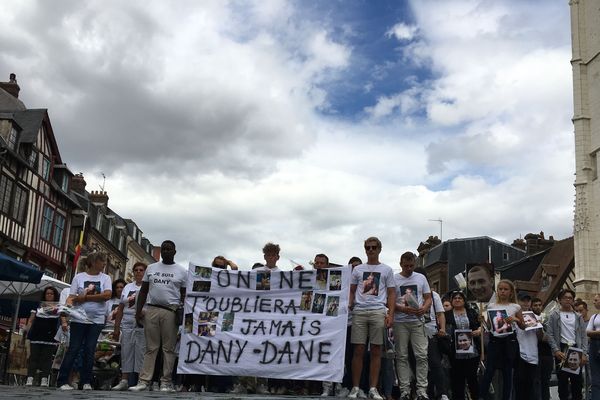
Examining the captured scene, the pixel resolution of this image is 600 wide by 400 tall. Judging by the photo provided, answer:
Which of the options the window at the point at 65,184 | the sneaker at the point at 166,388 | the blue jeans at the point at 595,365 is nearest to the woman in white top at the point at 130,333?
the sneaker at the point at 166,388

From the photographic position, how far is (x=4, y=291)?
684 inches

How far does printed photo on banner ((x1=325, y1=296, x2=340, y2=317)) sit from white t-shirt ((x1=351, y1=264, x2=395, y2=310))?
0.65 metres

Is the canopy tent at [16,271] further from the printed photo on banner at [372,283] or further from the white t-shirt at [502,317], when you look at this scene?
the white t-shirt at [502,317]

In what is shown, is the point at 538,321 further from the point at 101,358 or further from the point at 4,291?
the point at 4,291

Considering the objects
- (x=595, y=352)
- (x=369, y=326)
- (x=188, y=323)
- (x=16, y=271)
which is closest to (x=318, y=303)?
(x=369, y=326)

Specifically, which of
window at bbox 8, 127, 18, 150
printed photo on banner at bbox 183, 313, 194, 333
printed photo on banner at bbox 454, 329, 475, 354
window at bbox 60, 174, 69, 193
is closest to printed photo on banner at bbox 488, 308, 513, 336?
printed photo on banner at bbox 454, 329, 475, 354

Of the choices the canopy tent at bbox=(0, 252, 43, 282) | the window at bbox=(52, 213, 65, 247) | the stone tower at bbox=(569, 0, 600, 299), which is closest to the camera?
the canopy tent at bbox=(0, 252, 43, 282)

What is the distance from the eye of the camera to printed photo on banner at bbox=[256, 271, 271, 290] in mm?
10836

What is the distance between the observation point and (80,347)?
999 cm

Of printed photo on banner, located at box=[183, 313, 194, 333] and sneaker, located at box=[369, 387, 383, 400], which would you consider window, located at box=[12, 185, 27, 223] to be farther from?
sneaker, located at box=[369, 387, 383, 400]

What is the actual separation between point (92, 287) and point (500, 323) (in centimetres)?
553

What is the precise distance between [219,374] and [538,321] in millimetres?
4580

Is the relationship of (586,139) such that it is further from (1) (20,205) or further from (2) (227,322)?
(2) (227,322)

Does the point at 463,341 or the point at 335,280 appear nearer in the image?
the point at 335,280
